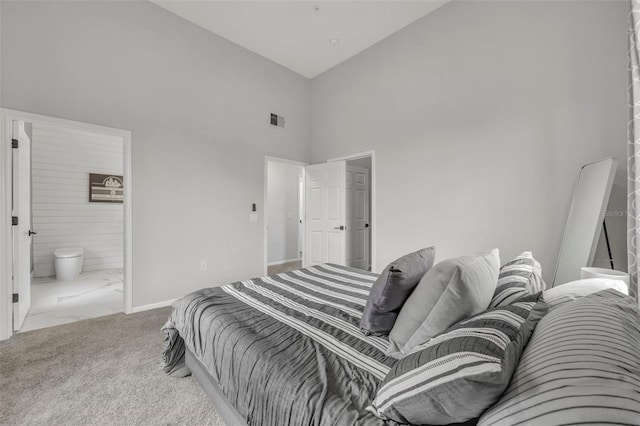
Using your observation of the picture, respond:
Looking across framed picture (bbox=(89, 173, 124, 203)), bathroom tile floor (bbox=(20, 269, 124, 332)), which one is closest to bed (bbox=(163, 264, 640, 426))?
bathroom tile floor (bbox=(20, 269, 124, 332))

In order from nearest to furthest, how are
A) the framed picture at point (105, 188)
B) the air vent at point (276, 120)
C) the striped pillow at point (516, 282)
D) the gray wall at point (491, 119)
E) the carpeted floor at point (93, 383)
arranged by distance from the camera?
the striped pillow at point (516, 282) < the carpeted floor at point (93, 383) < the gray wall at point (491, 119) < the air vent at point (276, 120) < the framed picture at point (105, 188)

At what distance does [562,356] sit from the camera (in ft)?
1.98

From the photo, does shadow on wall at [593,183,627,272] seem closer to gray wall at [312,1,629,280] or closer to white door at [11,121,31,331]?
gray wall at [312,1,629,280]

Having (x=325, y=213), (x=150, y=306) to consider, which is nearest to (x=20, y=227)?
(x=150, y=306)

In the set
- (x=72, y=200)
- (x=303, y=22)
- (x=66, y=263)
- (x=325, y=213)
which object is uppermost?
(x=303, y=22)

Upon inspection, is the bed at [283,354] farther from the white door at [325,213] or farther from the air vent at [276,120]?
the air vent at [276,120]

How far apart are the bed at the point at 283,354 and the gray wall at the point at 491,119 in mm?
1792

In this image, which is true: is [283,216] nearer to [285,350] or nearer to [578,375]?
[285,350]

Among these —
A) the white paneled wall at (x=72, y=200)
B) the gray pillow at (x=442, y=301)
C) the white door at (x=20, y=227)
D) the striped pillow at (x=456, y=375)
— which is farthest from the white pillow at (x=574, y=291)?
the white paneled wall at (x=72, y=200)

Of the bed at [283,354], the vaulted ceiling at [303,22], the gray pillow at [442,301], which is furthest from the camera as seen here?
the vaulted ceiling at [303,22]

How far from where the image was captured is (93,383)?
1.75m

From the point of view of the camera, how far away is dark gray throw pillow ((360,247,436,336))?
122 centimetres

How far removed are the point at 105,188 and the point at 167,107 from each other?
123 inches

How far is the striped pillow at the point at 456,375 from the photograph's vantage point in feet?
1.92
